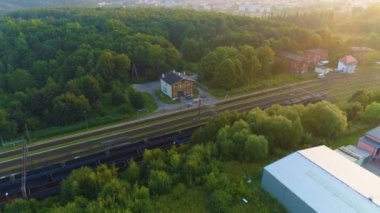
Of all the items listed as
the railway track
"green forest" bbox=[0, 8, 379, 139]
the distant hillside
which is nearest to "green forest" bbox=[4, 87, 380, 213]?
the railway track

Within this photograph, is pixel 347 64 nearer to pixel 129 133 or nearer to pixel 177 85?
pixel 177 85

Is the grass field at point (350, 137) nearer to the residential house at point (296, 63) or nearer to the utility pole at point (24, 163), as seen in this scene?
the residential house at point (296, 63)

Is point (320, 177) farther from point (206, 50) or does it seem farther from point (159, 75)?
point (206, 50)

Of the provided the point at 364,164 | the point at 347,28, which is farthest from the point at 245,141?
the point at 347,28

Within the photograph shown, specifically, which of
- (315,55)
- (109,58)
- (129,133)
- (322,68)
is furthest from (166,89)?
(315,55)

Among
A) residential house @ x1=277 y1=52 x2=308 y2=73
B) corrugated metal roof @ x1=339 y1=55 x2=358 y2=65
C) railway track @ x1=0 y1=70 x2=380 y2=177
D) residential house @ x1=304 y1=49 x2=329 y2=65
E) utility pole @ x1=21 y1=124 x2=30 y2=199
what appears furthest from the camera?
residential house @ x1=304 y1=49 x2=329 y2=65

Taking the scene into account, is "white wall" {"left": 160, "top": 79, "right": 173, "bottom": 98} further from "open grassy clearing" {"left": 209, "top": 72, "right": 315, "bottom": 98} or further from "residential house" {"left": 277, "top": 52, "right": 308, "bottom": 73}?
"residential house" {"left": 277, "top": 52, "right": 308, "bottom": 73}

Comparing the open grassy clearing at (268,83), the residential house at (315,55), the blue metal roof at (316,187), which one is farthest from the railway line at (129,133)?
the residential house at (315,55)
